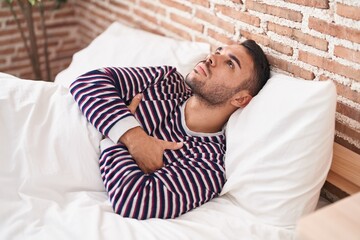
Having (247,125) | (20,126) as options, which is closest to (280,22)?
(247,125)

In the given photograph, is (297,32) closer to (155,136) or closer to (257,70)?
(257,70)

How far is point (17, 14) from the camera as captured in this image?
2664 millimetres

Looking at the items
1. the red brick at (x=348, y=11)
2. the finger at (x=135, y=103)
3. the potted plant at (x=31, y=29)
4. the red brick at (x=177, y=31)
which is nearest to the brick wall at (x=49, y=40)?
the potted plant at (x=31, y=29)

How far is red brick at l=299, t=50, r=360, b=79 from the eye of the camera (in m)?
1.19

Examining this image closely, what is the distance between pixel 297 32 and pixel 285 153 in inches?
16.2

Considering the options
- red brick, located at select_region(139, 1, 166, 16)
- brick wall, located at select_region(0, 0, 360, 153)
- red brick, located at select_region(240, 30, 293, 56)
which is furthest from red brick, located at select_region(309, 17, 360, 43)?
red brick, located at select_region(139, 1, 166, 16)

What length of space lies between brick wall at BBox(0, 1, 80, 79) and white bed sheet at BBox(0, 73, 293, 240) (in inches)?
53.4

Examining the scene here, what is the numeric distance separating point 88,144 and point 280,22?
2.44ft

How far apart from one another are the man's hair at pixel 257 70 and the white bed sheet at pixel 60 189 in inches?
15.1

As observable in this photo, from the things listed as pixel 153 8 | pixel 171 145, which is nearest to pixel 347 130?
pixel 171 145

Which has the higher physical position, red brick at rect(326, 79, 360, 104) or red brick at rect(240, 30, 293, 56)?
red brick at rect(240, 30, 293, 56)

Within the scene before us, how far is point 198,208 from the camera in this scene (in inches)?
49.4

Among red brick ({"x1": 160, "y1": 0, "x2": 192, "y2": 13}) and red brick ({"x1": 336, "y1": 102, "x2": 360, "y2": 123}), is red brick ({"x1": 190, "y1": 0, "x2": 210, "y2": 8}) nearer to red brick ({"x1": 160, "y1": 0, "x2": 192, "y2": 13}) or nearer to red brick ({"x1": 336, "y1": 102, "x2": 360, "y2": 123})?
red brick ({"x1": 160, "y1": 0, "x2": 192, "y2": 13})

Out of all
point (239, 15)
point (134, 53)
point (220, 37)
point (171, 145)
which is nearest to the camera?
point (171, 145)
